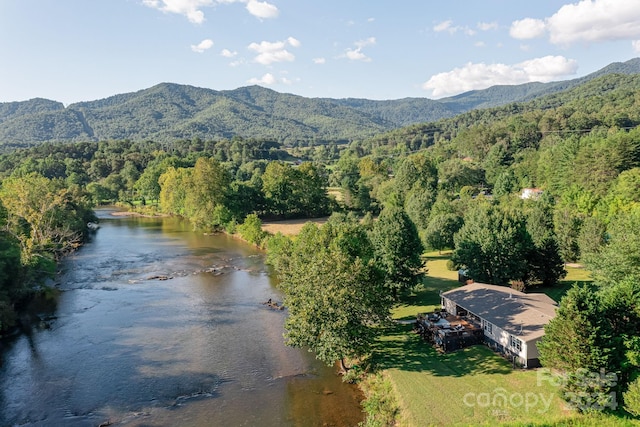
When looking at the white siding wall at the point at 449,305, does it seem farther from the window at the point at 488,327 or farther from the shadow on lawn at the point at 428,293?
the window at the point at 488,327

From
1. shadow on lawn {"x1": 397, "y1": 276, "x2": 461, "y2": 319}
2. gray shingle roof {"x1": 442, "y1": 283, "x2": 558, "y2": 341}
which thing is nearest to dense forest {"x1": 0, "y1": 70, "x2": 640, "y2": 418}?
shadow on lawn {"x1": 397, "y1": 276, "x2": 461, "y2": 319}

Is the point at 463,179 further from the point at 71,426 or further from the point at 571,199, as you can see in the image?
the point at 71,426

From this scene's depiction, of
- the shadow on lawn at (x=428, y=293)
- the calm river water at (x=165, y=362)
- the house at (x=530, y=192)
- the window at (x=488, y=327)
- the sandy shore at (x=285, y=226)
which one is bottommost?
the calm river water at (x=165, y=362)

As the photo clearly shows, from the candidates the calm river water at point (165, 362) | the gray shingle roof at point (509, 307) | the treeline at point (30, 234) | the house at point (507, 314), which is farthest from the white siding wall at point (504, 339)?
the treeline at point (30, 234)

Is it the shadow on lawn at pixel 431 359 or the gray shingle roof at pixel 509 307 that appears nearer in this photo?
the shadow on lawn at pixel 431 359

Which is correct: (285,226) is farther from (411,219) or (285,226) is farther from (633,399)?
(633,399)

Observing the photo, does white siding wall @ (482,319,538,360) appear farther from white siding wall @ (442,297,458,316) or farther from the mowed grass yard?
white siding wall @ (442,297,458,316)
